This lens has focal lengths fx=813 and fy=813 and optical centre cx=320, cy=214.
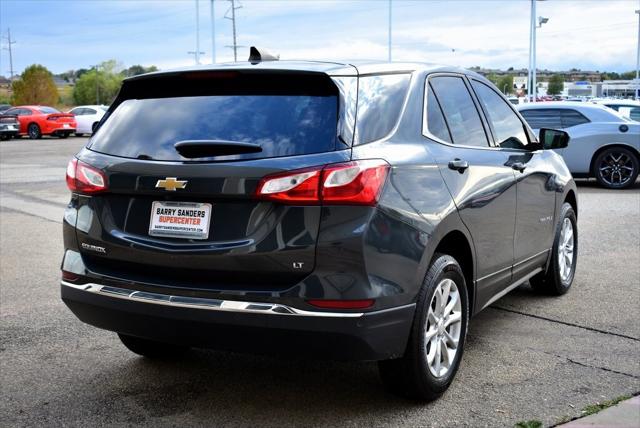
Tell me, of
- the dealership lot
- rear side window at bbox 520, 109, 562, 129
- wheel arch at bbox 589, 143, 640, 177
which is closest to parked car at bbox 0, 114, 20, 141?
rear side window at bbox 520, 109, 562, 129

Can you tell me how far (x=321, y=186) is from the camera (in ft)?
11.5

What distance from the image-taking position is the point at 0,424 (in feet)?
12.8

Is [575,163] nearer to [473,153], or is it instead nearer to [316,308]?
[473,153]

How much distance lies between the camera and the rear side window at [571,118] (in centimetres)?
1463

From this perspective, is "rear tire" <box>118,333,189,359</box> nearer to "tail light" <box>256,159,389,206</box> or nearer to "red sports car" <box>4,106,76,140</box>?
"tail light" <box>256,159,389,206</box>

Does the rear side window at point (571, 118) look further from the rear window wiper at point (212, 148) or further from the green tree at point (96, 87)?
the green tree at point (96, 87)

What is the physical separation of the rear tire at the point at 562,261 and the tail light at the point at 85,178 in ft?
11.7

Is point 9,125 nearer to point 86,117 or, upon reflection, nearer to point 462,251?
point 86,117

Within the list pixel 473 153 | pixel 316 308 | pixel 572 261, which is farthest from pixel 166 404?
pixel 572 261

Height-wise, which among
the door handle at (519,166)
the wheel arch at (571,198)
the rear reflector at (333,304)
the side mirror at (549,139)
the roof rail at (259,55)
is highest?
the roof rail at (259,55)

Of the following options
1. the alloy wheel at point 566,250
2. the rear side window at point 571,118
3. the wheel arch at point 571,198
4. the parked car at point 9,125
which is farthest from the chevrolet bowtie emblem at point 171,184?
the parked car at point 9,125

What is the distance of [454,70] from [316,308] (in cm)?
213

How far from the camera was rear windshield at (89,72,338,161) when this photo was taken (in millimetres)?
3646

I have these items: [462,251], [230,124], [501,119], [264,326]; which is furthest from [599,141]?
[264,326]
